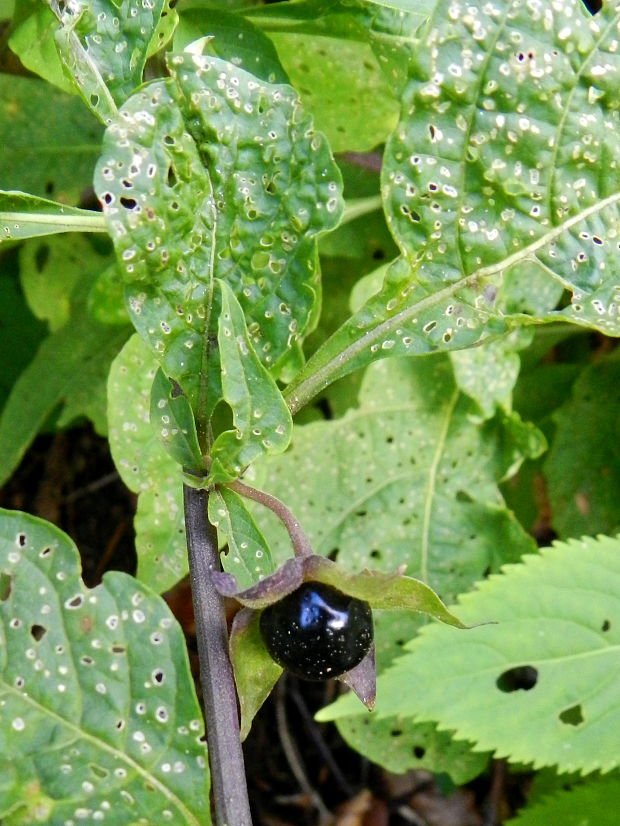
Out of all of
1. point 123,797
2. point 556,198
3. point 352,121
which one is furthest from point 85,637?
point 352,121

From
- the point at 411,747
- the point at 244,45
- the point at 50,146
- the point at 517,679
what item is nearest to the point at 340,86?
the point at 244,45

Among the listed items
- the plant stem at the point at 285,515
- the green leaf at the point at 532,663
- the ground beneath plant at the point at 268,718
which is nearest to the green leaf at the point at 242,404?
the plant stem at the point at 285,515

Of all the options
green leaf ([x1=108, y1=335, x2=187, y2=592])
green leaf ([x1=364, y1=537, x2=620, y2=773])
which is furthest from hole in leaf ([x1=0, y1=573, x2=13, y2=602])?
green leaf ([x1=364, y1=537, x2=620, y2=773])

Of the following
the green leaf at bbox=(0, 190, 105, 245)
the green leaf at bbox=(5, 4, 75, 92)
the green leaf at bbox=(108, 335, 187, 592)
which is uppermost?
the green leaf at bbox=(5, 4, 75, 92)

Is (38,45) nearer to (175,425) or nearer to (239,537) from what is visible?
(175,425)

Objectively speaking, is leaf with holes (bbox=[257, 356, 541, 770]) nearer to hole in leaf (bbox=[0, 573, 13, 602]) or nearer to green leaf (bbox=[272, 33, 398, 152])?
green leaf (bbox=[272, 33, 398, 152])

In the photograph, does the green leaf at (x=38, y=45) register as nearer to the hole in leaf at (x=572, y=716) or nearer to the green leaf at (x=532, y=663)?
the green leaf at (x=532, y=663)
